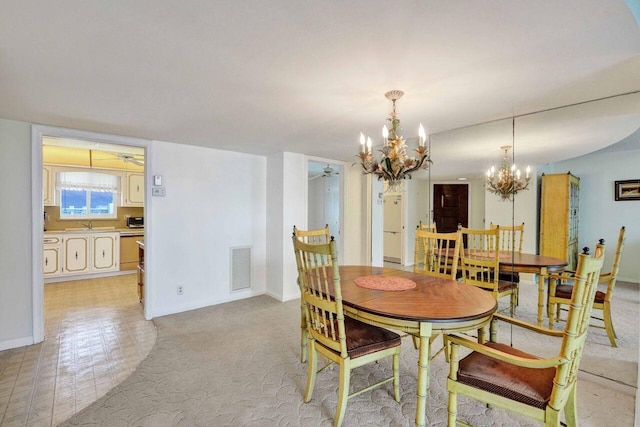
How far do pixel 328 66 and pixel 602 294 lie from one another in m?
2.72

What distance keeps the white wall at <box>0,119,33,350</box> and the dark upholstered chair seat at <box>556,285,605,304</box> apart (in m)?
4.84

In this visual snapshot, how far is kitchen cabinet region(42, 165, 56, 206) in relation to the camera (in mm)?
5320

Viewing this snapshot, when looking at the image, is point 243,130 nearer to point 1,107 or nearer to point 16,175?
point 1,107

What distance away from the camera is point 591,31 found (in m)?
1.34

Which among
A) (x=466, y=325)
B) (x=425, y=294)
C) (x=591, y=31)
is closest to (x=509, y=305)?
(x=425, y=294)

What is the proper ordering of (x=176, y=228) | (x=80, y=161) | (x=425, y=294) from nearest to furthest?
(x=425, y=294), (x=176, y=228), (x=80, y=161)

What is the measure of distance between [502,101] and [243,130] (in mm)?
2349

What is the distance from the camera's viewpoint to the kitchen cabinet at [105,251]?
17.7ft

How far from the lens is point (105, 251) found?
18.0ft

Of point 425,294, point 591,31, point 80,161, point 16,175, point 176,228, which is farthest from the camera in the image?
point 80,161

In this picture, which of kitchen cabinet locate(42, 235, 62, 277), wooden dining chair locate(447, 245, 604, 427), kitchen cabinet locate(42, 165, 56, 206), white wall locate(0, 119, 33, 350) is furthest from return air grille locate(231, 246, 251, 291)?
kitchen cabinet locate(42, 165, 56, 206)

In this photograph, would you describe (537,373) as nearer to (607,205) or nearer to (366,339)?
(366,339)

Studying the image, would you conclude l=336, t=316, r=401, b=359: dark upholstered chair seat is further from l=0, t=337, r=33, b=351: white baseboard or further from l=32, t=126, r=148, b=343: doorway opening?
l=32, t=126, r=148, b=343: doorway opening

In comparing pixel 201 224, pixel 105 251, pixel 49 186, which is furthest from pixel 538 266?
pixel 49 186
